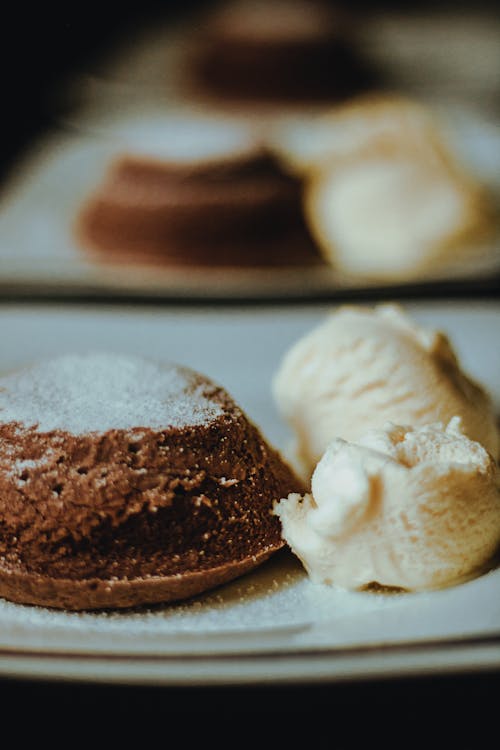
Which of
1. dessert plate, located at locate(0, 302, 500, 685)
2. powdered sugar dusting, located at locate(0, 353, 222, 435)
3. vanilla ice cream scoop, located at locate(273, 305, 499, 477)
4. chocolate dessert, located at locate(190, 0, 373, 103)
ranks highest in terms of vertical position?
chocolate dessert, located at locate(190, 0, 373, 103)

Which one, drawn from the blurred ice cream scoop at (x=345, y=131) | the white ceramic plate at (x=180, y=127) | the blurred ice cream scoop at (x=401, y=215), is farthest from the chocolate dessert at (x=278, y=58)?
the blurred ice cream scoop at (x=401, y=215)

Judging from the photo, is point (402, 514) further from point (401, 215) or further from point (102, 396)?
point (401, 215)

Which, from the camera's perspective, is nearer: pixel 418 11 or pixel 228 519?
pixel 228 519

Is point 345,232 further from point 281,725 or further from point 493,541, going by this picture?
point 281,725

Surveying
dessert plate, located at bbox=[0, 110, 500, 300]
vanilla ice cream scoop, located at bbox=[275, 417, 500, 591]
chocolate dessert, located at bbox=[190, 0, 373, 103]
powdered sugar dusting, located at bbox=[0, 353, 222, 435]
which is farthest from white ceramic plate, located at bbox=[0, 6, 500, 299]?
vanilla ice cream scoop, located at bbox=[275, 417, 500, 591]

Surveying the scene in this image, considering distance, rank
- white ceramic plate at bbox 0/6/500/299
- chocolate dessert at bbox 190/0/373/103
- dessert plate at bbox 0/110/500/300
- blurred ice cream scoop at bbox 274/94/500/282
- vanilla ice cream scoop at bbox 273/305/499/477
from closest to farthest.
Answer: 1. vanilla ice cream scoop at bbox 273/305/499/477
2. dessert plate at bbox 0/110/500/300
3. white ceramic plate at bbox 0/6/500/299
4. blurred ice cream scoop at bbox 274/94/500/282
5. chocolate dessert at bbox 190/0/373/103

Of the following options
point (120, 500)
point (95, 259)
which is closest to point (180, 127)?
point (95, 259)

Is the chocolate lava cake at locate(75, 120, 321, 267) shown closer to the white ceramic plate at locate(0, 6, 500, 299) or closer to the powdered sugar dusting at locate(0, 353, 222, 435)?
the white ceramic plate at locate(0, 6, 500, 299)

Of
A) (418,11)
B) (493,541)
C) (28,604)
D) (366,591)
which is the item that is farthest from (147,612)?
(418,11)
